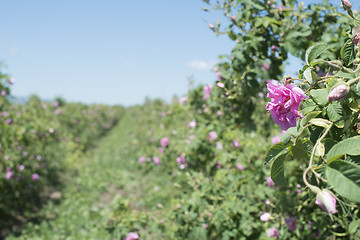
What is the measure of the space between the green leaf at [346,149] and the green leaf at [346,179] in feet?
0.04

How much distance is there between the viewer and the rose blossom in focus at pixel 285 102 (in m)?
0.67

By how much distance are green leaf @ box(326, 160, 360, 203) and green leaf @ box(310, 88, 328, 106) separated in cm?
16

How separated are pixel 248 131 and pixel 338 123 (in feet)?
6.44

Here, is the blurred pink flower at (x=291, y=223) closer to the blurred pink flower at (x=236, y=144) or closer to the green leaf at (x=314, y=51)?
the blurred pink flower at (x=236, y=144)

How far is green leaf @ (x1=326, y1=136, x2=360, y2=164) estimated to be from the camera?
0.53m

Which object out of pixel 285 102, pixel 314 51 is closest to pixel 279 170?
pixel 285 102

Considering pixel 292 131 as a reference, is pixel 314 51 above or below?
above

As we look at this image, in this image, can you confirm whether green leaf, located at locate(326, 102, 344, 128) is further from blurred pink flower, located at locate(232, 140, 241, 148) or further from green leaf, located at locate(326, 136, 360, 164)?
blurred pink flower, located at locate(232, 140, 241, 148)

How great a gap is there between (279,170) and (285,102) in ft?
0.52

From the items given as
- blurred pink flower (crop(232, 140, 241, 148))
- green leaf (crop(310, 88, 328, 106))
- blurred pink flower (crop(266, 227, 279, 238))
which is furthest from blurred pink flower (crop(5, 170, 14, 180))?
green leaf (crop(310, 88, 328, 106))

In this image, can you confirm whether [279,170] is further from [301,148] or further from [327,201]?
[327,201]

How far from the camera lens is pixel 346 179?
505mm

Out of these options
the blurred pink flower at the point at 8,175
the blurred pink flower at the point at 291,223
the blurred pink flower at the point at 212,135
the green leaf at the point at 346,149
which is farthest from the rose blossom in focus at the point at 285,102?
the blurred pink flower at the point at 8,175

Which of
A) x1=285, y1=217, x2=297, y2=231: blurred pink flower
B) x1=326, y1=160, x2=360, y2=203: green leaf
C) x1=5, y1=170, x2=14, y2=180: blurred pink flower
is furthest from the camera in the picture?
x1=5, y1=170, x2=14, y2=180: blurred pink flower
